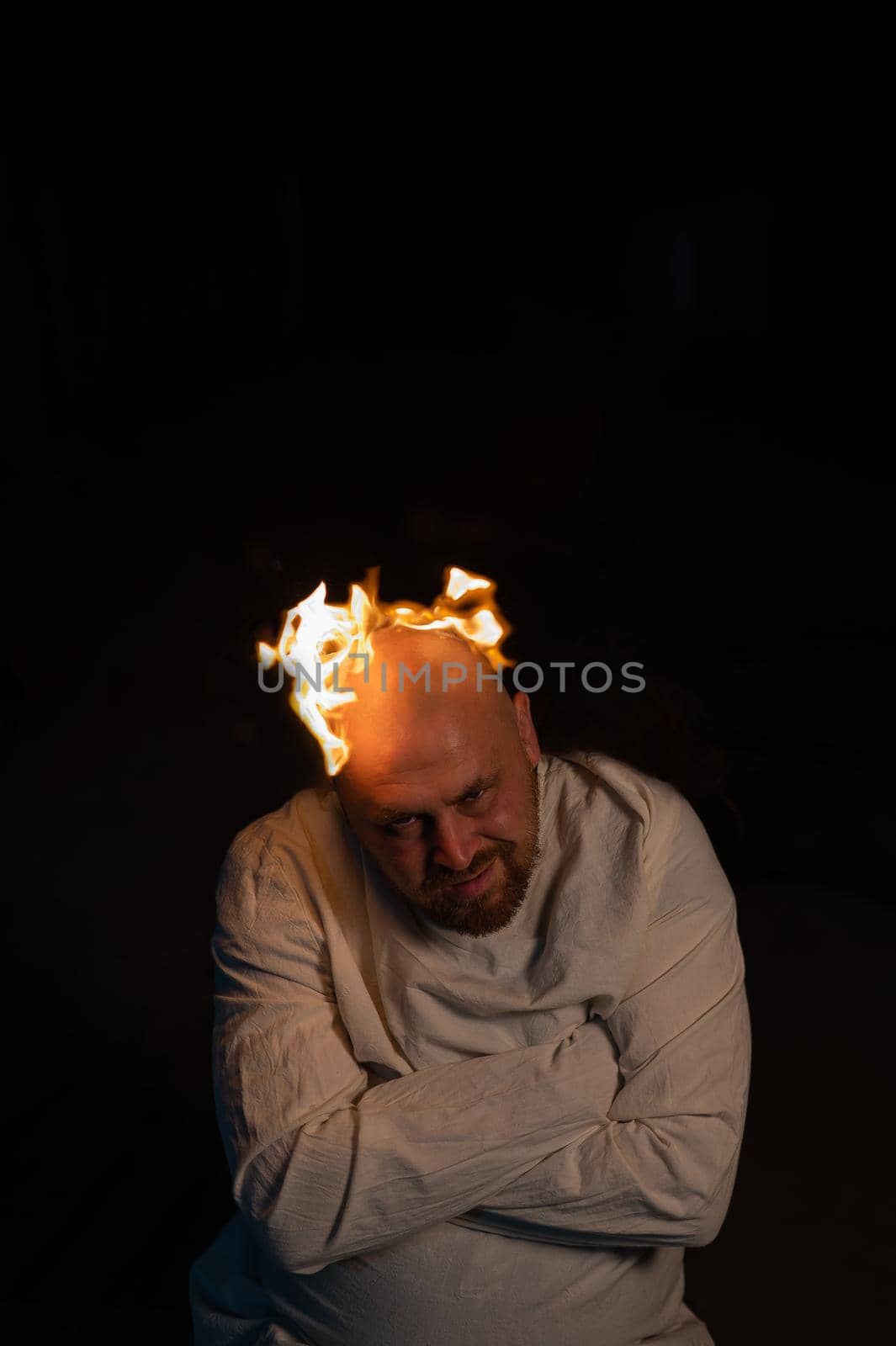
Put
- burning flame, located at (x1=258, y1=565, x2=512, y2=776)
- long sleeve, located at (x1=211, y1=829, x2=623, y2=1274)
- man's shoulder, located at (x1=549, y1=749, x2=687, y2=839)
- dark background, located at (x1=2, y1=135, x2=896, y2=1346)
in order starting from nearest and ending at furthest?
long sleeve, located at (x1=211, y1=829, x2=623, y2=1274)
burning flame, located at (x1=258, y1=565, x2=512, y2=776)
man's shoulder, located at (x1=549, y1=749, x2=687, y2=839)
dark background, located at (x1=2, y1=135, x2=896, y2=1346)

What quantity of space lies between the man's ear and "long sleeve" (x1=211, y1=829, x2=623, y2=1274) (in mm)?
503

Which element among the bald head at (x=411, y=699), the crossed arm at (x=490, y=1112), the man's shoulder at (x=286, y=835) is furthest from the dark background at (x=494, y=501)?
the crossed arm at (x=490, y=1112)

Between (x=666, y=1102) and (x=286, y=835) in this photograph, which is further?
(x=286, y=835)

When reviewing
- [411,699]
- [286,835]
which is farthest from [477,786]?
[286,835]

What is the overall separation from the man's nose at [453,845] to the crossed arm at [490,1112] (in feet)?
1.05

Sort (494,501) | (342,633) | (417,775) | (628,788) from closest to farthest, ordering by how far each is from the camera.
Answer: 1. (417,775)
2. (342,633)
3. (628,788)
4. (494,501)

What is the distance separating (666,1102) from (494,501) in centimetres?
181

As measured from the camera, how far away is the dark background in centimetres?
359

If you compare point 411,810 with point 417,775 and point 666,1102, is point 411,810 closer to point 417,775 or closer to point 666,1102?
point 417,775

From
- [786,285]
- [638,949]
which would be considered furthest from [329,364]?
[638,949]

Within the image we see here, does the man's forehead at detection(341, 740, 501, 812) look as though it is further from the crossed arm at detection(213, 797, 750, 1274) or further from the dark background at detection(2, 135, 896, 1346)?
the dark background at detection(2, 135, 896, 1346)

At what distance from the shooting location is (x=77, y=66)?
3.66m

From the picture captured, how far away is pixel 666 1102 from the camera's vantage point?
230cm

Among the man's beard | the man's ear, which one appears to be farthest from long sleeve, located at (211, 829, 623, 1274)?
the man's ear
